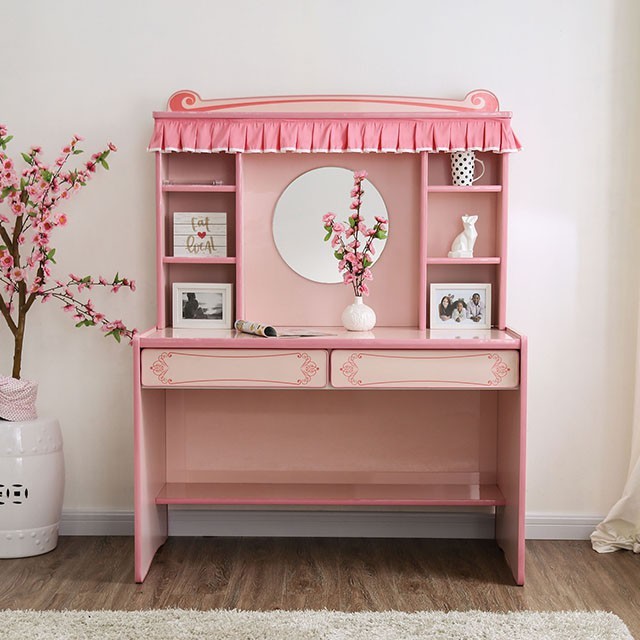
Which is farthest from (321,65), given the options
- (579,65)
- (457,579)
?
(457,579)

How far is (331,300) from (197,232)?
610 millimetres

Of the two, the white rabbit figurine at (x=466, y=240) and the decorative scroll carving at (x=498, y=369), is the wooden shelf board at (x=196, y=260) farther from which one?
the decorative scroll carving at (x=498, y=369)

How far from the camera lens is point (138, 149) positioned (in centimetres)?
332

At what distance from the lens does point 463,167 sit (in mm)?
3193

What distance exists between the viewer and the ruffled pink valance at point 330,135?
314 cm

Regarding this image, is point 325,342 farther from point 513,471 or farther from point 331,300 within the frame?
point 513,471

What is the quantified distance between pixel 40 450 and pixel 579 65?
8.60 ft

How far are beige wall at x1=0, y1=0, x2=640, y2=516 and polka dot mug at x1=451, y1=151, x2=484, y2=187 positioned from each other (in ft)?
0.78

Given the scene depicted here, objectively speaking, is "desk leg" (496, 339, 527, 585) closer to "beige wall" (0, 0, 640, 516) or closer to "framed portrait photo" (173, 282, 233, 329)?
"beige wall" (0, 0, 640, 516)

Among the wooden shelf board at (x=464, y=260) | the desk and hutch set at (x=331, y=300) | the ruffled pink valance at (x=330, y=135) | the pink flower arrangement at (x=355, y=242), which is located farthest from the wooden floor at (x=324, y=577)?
the ruffled pink valance at (x=330, y=135)

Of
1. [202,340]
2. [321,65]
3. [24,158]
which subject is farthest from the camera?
[321,65]

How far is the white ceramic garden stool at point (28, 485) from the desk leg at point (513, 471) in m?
1.76

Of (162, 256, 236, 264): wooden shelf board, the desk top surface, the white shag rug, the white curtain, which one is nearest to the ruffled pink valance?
(162, 256, 236, 264): wooden shelf board

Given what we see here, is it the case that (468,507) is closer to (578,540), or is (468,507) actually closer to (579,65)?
(578,540)
